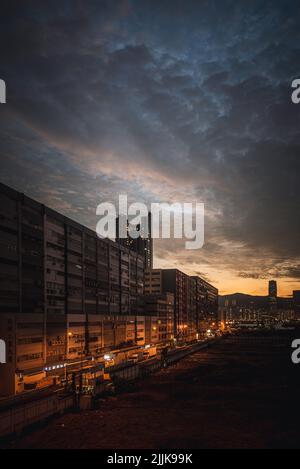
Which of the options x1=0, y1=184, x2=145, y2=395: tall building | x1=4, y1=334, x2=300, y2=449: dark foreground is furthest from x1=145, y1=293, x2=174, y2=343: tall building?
x1=4, y1=334, x2=300, y2=449: dark foreground

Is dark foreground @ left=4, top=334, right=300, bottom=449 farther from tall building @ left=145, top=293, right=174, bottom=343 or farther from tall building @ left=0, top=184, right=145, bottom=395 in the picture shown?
tall building @ left=145, top=293, right=174, bottom=343

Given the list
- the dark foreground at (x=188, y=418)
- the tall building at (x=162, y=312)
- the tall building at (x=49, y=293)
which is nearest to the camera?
the dark foreground at (x=188, y=418)

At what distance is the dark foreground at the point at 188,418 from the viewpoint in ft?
148

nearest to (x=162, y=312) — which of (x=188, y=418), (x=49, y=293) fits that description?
(x=49, y=293)

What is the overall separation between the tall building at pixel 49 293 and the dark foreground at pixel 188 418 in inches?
594

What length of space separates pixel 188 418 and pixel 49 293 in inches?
1616

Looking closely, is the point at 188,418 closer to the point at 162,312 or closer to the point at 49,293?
the point at 49,293

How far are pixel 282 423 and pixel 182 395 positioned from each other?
69.0 ft

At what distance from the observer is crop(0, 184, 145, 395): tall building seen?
6819 cm

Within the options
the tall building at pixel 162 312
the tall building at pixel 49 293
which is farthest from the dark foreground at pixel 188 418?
the tall building at pixel 162 312

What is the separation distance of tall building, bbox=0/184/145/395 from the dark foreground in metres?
15.1

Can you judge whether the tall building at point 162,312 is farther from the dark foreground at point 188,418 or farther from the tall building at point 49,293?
the dark foreground at point 188,418

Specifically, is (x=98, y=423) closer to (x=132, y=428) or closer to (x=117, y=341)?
(x=132, y=428)

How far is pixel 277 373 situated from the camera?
4016 inches
